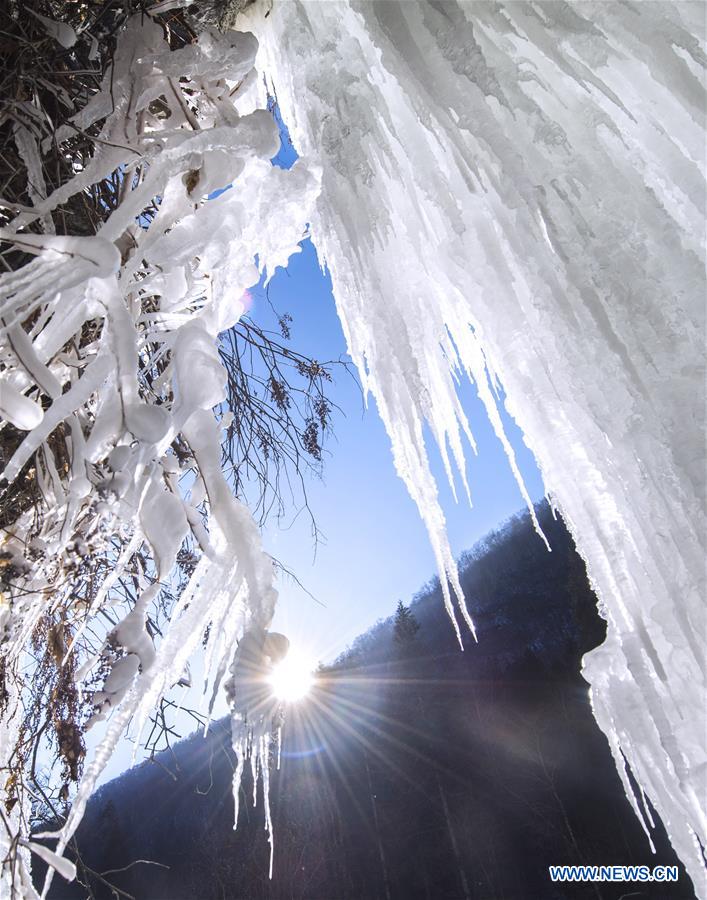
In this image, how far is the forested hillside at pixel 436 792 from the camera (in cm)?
1479

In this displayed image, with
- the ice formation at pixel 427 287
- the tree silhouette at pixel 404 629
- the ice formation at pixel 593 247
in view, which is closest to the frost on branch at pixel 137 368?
the ice formation at pixel 427 287

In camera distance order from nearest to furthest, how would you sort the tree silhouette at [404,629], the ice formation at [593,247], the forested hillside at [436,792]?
the ice formation at [593,247] → the forested hillside at [436,792] → the tree silhouette at [404,629]

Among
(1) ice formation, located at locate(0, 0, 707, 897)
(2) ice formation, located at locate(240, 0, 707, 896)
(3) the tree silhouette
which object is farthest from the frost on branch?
(3) the tree silhouette

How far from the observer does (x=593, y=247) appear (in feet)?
2.23

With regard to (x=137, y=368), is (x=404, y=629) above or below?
above

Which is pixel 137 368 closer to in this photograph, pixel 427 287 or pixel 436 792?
pixel 427 287

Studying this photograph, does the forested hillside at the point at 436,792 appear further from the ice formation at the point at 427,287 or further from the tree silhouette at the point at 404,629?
the ice formation at the point at 427,287

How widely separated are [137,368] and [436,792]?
68.7ft

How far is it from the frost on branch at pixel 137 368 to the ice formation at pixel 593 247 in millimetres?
209

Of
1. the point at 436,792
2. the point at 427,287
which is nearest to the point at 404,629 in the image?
the point at 436,792

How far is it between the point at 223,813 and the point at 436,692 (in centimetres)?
1069

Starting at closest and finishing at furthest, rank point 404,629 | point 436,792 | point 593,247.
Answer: point 593,247, point 436,792, point 404,629

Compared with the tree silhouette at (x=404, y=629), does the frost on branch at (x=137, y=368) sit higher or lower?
lower

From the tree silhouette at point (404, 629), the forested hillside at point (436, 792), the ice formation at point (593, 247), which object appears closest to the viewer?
the ice formation at point (593, 247)
